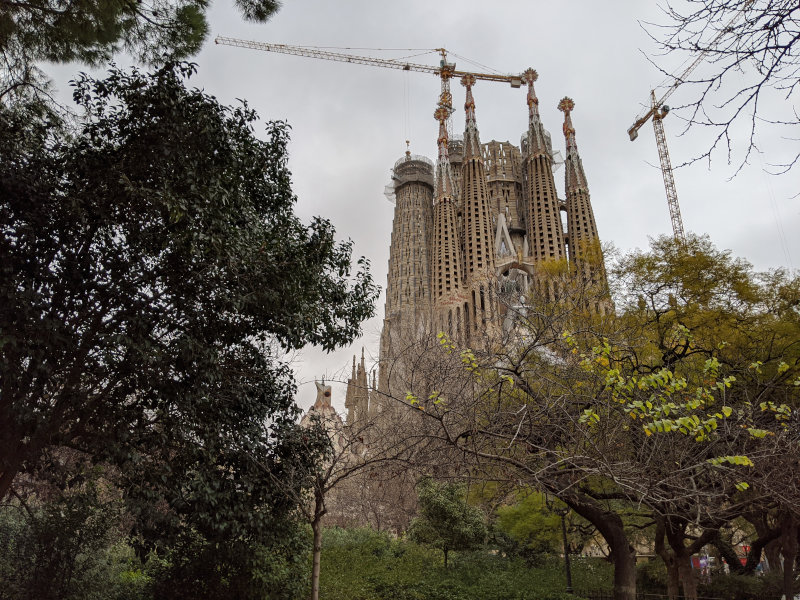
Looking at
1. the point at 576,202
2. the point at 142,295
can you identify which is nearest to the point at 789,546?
the point at 142,295

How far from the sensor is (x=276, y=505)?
783 centimetres

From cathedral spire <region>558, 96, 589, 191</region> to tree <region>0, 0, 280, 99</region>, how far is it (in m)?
57.3

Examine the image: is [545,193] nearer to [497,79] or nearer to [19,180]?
[497,79]

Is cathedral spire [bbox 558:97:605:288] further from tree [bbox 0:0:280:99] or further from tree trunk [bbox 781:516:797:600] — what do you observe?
tree [bbox 0:0:280:99]

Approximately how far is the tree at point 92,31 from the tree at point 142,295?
41 cm

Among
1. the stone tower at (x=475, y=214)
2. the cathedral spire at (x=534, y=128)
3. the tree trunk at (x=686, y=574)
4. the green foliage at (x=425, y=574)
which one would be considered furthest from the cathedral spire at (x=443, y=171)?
the tree trunk at (x=686, y=574)

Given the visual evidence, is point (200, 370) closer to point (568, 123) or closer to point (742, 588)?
point (742, 588)

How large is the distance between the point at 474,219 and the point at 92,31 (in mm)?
55816

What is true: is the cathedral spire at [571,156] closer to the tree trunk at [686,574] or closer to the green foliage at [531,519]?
the green foliage at [531,519]

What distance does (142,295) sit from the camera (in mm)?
6539

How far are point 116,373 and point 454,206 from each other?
5795 centimetres

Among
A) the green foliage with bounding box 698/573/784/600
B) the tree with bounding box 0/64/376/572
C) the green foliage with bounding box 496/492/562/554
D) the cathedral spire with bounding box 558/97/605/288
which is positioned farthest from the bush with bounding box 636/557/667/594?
the cathedral spire with bounding box 558/97/605/288

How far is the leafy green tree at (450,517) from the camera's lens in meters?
16.1

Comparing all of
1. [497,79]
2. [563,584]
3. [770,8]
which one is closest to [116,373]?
[770,8]
